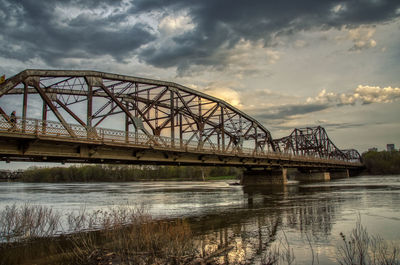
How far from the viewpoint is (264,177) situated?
245 feet

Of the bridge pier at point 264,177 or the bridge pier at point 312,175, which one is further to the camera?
the bridge pier at point 312,175

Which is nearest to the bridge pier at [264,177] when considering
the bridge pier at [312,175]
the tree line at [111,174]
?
the bridge pier at [312,175]

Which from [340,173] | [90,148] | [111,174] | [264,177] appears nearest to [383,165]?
[340,173]

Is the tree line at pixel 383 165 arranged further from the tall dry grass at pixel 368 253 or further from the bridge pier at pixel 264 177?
the tall dry grass at pixel 368 253

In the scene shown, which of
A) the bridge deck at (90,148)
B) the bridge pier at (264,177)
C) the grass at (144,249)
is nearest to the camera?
the grass at (144,249)

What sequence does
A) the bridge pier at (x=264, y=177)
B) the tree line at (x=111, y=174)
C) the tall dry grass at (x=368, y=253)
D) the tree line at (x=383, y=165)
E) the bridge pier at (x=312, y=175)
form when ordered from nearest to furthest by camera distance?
the tall dry grass at (x=368, y=253)
the bridge pier at (x=264, y=177)
the bridge pier at (x=312, y=175)
the tree line at (x=383, y=165)
the tree line at (x=111, y=174)

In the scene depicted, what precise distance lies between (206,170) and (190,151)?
138m

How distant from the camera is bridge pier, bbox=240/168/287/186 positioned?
2857 inches

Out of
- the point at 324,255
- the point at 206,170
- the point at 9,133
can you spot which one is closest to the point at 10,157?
the point at 9,133

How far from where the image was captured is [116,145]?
90.9ft

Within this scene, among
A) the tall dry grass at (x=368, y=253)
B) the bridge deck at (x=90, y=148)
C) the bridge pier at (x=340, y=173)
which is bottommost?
the bridge pier at (x=340, y=173)

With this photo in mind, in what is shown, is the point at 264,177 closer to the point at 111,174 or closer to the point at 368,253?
the point at 368,253

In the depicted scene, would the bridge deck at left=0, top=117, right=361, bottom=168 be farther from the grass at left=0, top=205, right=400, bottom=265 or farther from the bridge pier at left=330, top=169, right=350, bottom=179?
the bridge pier at left=330, top=169, right=350, bottom=179

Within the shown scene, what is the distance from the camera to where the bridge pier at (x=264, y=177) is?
2857 inches
